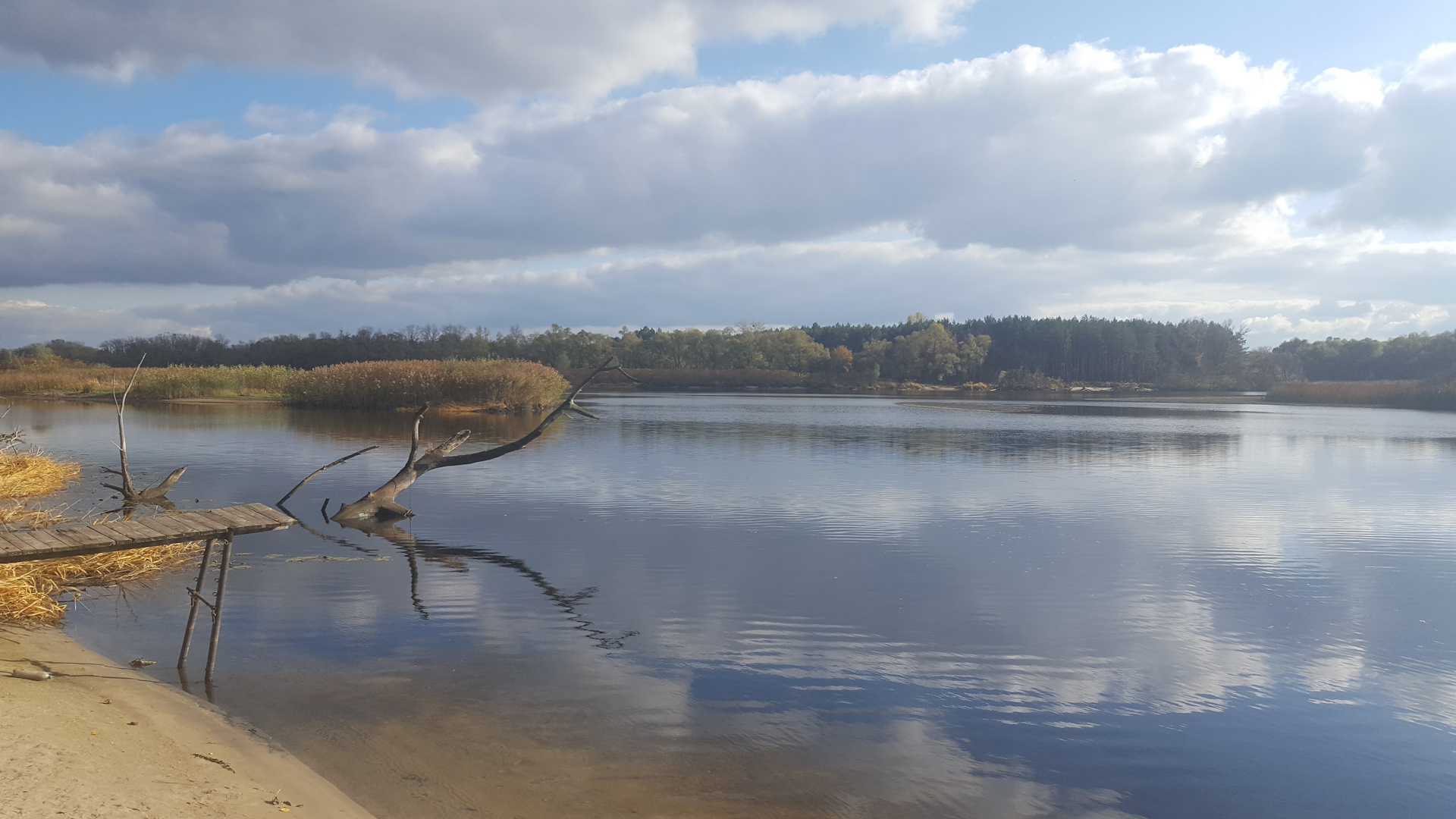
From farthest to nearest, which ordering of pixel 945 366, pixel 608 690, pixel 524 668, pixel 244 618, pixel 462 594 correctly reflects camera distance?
pixel 945 366 → pixel 462 594 → pixel 244 618 → pixel 524 668 → pixel 608 690

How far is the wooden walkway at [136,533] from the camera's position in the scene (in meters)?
5.92

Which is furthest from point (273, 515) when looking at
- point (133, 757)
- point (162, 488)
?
point (162, 488)

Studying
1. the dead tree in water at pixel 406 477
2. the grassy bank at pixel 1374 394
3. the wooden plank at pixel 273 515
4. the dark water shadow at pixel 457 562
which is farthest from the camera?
the grassy bank at pixel 1374 394

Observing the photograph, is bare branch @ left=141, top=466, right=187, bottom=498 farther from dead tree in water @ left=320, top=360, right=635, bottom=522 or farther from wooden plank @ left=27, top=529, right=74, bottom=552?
wooden plank @ left=27, top=529, right=74, bottom=552

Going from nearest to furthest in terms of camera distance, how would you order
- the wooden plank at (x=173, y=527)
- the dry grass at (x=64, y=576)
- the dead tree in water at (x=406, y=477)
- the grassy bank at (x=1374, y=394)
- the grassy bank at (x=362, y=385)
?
the wooden plank at (x=173, y=527), the dry grass at (x=64, y=576), the dead tree in water at (x=406, y=477), the grassy bank at (x=362, y=385), the grassy bank at (x=1374, y=394)

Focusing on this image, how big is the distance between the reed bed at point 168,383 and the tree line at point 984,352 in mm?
34329

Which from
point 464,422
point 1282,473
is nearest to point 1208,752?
point 1282,473

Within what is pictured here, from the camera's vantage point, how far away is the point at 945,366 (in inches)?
4333

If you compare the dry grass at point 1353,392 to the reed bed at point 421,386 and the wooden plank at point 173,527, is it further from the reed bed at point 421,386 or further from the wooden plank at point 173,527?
the wooden plank at point 173,527

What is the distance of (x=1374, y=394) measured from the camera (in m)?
68.9

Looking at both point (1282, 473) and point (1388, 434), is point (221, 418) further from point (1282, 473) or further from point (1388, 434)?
point (1388, 434)

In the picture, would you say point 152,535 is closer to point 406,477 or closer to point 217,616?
point 217,616

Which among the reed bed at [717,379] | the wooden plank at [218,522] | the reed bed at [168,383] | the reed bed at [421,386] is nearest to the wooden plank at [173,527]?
the wooden plank at [218,522]

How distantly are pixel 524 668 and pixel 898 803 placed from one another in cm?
338
